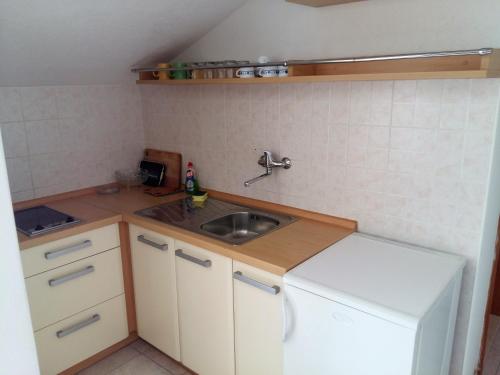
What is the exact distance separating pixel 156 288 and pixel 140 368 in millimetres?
456

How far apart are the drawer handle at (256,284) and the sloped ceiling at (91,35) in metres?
1.28

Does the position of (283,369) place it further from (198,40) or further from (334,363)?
(198,40)

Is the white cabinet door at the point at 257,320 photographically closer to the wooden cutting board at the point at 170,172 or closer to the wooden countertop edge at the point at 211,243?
the wooden countertop edge at the point at 211,243

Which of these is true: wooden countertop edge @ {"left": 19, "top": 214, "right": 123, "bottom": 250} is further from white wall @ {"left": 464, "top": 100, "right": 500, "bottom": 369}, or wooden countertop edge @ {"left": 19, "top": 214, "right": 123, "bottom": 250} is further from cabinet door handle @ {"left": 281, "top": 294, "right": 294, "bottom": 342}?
white wall @ {"left": 464, "top": 100, "right": 500, "bottom": 369}

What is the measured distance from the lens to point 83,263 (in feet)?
7.06

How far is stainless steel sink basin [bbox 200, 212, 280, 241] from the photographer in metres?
2.23

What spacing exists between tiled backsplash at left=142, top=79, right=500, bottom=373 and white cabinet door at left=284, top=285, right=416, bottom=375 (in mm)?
578

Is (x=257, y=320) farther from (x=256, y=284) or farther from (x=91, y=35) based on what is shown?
(x=91, y=35)

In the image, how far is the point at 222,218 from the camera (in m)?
2.24

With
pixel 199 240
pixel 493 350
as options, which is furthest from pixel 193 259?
pixel 493 350

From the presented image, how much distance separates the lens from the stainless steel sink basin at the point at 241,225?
7.30 ft

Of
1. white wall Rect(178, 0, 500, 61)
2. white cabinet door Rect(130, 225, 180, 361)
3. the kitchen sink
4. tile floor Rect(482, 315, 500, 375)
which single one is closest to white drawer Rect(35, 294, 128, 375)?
white cabinet door Rect(130, 225, 180, 361)

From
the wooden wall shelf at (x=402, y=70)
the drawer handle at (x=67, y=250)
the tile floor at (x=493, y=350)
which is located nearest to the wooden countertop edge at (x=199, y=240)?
the drawer handle at (x=67, y=250)

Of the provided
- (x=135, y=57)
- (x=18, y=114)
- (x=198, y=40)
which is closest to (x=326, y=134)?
(x=198, y=40)
